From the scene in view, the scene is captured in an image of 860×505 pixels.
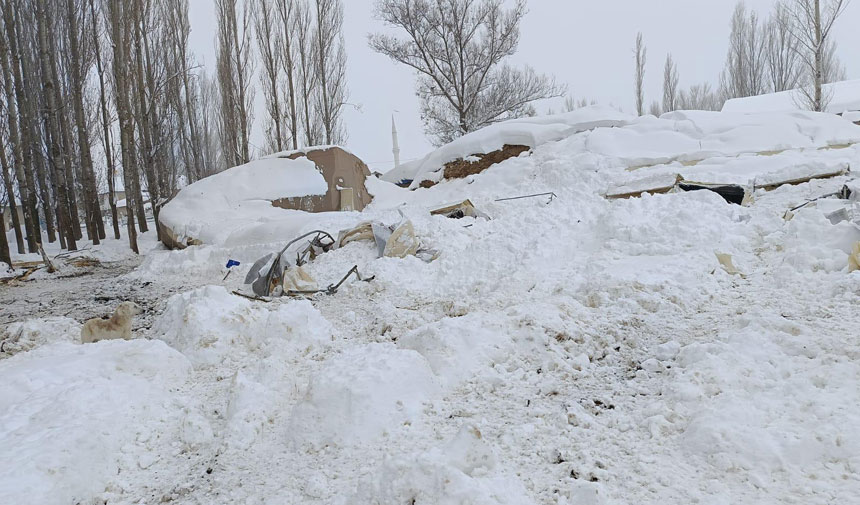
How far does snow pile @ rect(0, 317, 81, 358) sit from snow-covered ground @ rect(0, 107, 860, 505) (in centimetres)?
2

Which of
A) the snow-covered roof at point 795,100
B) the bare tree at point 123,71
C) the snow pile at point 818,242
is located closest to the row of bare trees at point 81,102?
the bare tree at point 123,71

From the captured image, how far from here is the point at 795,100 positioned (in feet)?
51.0

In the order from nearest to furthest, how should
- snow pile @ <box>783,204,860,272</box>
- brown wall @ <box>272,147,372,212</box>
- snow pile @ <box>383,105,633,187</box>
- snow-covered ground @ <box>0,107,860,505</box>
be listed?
1. snow-covered ground @ <box>0,107,860,505</box>
2. snow pile @ <box>783,204,860,272</box>
3. brown wall @ <box>272,147,372,212</box>
4. snow pile @ <box>383,105,633,187</box>

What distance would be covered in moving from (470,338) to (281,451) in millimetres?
1000

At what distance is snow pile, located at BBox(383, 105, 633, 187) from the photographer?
9188mm

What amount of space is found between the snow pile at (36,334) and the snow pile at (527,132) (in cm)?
725

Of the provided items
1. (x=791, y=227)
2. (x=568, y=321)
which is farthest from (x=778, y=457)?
(x=791, y=227)

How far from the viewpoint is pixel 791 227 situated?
3.45m

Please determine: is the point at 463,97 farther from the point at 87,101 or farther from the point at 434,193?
the point at 87,101

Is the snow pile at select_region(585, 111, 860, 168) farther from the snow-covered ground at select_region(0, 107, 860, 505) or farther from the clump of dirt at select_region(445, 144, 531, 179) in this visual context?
the snow-covered ground at select_region(0, 107, 860, 505)

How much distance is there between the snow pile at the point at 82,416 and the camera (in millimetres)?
1584

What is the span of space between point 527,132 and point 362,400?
8.26 metres

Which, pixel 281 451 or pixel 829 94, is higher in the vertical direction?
pixel 829 94

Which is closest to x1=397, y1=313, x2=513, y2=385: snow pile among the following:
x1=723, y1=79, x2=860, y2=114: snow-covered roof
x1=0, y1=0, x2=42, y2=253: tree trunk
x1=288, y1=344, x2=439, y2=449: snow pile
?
x1=288, y1=344, x2=439, y2=449: snow pile
